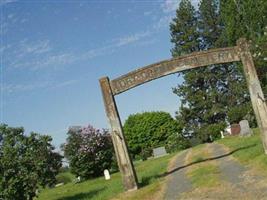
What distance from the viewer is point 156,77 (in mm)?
18719

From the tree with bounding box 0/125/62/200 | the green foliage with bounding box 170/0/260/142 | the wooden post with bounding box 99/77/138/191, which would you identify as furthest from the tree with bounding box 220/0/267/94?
the wooden post with bounding box 99/77/138/191

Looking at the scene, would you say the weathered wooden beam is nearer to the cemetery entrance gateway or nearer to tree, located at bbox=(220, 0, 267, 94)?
the cemetery entrance gateway

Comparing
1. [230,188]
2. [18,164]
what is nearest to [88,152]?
[18,164]

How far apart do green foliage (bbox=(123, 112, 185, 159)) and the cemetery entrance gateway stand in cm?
5744

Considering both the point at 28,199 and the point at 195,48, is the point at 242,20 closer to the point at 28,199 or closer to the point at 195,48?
the point at 195,48

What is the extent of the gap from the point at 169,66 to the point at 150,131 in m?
61.3

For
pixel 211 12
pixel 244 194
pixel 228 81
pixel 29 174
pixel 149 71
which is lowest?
pixel 244 194

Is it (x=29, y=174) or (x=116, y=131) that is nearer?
(x=116, y=131)

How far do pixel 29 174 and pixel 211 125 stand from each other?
41.6m

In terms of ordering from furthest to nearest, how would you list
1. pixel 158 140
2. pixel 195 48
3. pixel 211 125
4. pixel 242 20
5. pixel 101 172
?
pixel 158 140, pixel 195 48, pixel 211 125, pixel 242 20, pixel 101 172

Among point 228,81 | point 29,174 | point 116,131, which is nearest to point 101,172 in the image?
point 29,174

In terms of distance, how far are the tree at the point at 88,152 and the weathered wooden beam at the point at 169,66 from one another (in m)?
22.9

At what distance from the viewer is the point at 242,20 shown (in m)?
48.5

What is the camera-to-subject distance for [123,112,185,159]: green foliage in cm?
7838
